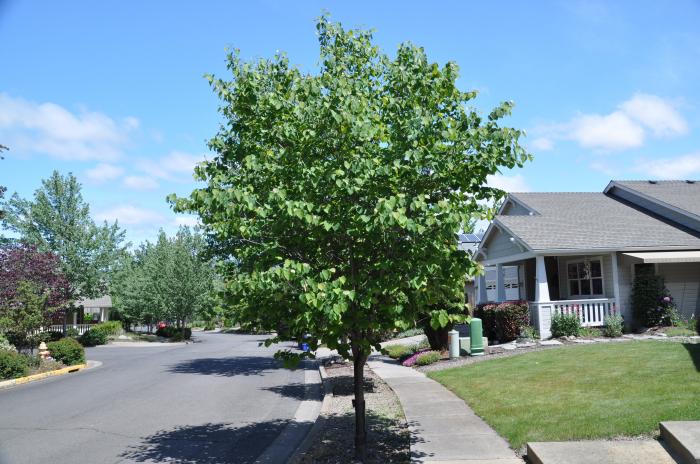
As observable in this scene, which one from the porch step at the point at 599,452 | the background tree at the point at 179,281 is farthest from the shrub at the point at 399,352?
the background tree at the point at 179,281

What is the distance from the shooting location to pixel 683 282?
64.0 feet

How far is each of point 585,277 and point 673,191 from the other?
744cm

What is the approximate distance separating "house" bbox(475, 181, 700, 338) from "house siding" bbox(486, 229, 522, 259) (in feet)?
0.13

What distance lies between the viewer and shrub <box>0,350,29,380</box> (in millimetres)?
16686

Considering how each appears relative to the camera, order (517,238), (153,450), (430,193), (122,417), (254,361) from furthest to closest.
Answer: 1. (254,361)
2. (517,238)
3. (122,417)
4. (153,450)
5. (430,193)

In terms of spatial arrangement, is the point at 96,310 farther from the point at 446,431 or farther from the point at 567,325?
the point at 446,431

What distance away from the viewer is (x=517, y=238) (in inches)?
775

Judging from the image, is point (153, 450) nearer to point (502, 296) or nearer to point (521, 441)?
point (521, 441)

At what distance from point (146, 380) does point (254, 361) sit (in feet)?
21.1

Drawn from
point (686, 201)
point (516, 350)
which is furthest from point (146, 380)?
point (686, 201)

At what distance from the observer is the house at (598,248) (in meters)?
18.8

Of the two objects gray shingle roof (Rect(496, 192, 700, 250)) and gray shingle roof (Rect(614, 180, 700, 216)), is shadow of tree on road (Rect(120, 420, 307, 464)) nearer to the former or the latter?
gray shingle roof (Rect(496, 192, 700, 250))

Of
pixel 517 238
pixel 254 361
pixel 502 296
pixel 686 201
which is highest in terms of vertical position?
pixel 686 201

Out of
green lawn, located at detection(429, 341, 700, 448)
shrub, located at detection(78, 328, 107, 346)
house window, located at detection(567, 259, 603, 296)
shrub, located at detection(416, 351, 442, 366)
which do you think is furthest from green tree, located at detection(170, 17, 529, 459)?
shrub, located at detection(78, 328, 107, 346)
